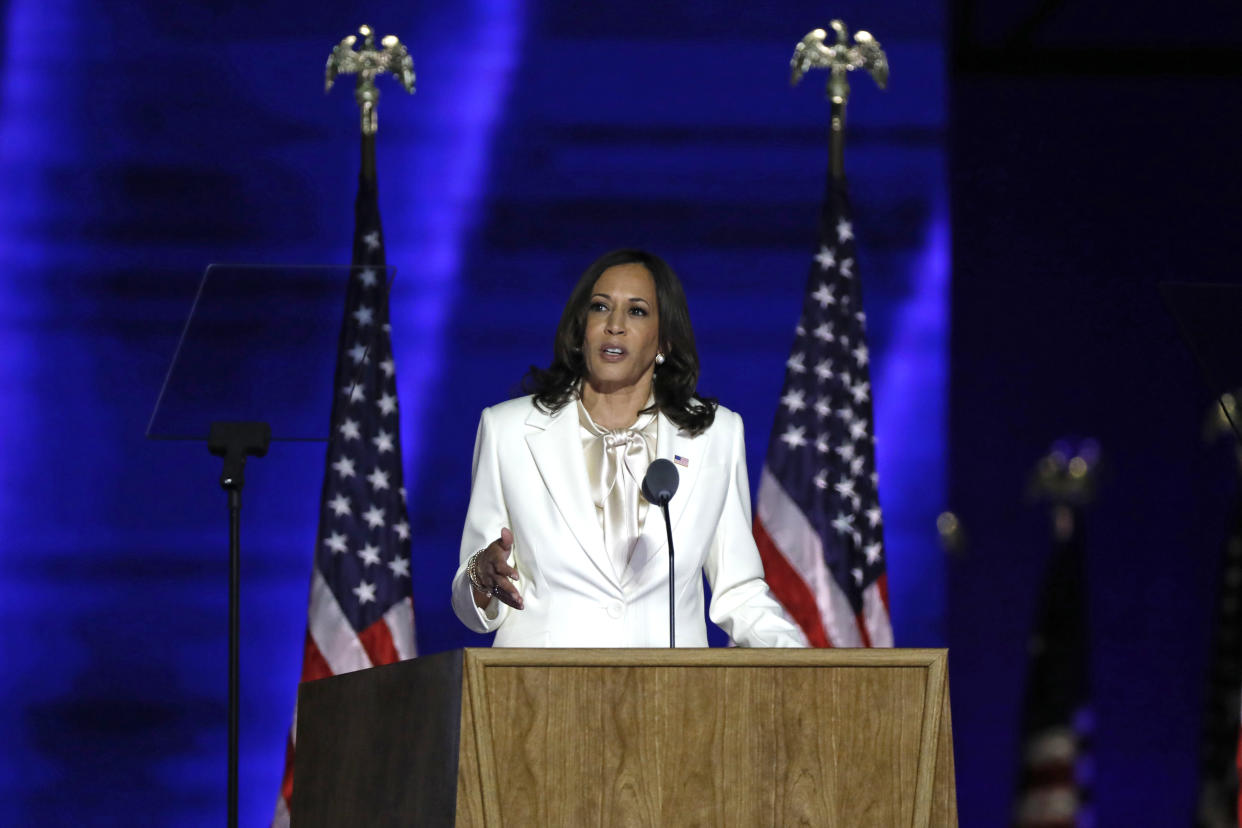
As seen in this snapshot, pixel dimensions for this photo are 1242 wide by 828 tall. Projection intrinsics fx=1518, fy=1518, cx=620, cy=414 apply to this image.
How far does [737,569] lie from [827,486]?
1.96m

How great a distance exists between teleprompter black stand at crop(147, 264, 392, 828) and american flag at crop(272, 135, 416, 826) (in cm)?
38

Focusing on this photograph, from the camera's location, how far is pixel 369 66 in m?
4.68

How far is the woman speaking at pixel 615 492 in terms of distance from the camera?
7.97 ft

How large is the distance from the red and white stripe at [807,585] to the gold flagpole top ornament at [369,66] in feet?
5.46

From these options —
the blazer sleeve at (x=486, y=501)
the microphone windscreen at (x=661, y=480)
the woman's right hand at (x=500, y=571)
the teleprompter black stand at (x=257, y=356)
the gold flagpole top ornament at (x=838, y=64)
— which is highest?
the gold flagpole top ornament at (x=838, y=64)

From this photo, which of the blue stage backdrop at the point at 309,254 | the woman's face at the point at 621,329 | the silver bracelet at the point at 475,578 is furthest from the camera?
the blue stage backdrop at the point at 309,254

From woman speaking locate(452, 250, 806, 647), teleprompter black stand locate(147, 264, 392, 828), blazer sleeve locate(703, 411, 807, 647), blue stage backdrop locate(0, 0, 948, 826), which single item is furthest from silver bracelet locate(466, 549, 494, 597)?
blue stage backdrop locate(0, 0, 948, 826)

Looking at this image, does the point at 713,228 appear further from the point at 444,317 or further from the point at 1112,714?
the point at 1112,714

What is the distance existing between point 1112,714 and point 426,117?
3161 mm

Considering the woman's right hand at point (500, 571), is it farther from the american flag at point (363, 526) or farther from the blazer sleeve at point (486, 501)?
the american flag at point (363, 526)

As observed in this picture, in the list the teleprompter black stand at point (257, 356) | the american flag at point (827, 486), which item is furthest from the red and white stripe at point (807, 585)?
the teleprompter black stand at point (257, 356)

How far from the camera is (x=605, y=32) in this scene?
16.6 feet

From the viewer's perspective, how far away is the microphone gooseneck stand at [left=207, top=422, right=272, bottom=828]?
2.81 m

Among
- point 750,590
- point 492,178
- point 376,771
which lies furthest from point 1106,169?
point 376,771
